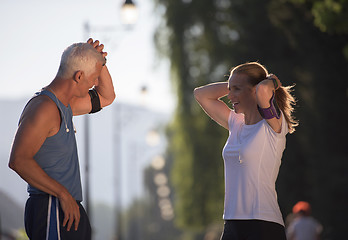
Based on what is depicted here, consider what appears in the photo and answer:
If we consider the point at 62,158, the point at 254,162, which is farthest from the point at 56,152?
the point at 254,162

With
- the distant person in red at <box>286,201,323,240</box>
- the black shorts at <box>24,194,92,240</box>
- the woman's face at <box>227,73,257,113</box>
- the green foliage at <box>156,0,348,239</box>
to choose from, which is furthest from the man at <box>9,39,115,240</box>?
the green foliage at <box>156,0,348,239</box>

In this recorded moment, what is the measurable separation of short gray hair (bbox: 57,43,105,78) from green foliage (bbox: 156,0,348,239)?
16.1 meters

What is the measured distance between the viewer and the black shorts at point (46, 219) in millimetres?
4453

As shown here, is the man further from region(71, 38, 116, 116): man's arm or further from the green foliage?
the green foliage

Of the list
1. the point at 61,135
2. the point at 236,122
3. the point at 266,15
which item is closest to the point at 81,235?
the point at 61,135

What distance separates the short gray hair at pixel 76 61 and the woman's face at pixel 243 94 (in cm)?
107

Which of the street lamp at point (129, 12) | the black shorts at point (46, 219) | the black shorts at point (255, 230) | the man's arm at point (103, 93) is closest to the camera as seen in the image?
the black shorts at point (46, 219)

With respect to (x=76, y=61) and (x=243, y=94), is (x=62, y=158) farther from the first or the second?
(x=243, y=94)

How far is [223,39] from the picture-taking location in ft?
83.7

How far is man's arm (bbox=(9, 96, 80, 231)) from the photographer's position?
4312 millimetres

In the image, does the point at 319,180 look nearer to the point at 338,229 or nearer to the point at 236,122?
the point at 338,229

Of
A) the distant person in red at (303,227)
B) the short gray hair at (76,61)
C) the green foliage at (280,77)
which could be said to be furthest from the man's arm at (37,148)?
the green foliage at (280,77)

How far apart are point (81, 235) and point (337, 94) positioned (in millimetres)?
17452

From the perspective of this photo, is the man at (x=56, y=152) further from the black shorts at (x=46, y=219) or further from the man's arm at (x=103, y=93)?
the man's arm at (x=103, y=93)
